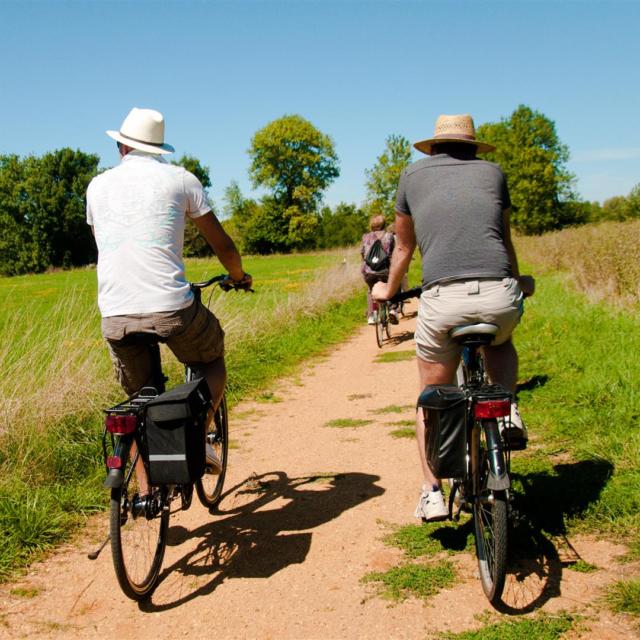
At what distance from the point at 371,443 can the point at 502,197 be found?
116 inches

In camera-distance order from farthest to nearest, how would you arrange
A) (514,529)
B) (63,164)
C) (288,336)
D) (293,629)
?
(63,164)
(288,336)
(514,529)
(293,629)

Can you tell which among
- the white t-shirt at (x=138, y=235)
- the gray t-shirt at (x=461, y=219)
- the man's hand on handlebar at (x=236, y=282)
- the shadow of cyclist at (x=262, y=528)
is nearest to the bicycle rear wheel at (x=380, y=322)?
the shadow of cyclist at (x=262, y=528)

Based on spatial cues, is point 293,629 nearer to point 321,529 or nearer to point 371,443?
point 321,529

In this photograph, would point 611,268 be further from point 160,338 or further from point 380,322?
point 160,338

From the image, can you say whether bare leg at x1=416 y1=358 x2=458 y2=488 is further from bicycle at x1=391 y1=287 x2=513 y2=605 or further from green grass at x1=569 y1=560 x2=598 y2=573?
green grass at x1=569 y1=560 x2=598 y2=573

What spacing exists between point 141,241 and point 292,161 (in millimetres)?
74929

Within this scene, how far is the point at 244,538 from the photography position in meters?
4.05

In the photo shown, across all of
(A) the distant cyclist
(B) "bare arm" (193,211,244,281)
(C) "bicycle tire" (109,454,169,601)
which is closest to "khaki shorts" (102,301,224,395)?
(B) "bare arm" (193,211,244,281)

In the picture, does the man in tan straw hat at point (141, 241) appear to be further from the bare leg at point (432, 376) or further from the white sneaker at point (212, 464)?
the bare leg at point (432, 376)

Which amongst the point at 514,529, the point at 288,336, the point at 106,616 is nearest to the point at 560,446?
the point at 514,529

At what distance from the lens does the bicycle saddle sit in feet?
10.3

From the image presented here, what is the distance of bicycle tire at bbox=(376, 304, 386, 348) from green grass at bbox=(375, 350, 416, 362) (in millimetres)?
376

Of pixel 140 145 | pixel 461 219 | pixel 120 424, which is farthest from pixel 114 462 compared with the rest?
pixel 461 219

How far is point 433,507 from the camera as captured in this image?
11.5 ft
